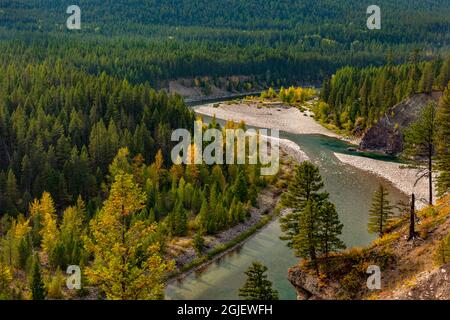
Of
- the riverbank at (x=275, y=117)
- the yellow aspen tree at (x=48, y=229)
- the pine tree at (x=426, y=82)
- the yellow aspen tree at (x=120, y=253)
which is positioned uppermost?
the pine tree at (x=426, y=82)

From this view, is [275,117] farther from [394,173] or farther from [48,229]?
[48,229]

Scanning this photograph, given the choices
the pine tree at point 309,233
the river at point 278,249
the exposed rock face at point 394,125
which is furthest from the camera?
the exposed rock face at point 394,125

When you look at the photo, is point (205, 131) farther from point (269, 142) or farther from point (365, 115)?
point (365, 115)

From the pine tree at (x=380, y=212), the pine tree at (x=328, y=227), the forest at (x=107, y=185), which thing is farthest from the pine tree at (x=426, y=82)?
the pine tree at (x=328, y=227)

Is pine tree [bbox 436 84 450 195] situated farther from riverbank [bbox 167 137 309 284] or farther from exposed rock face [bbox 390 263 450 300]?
exposed rock face [bbox 390 263 450 300]

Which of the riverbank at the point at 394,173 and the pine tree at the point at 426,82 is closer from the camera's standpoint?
the riverbank at the point at 394,173

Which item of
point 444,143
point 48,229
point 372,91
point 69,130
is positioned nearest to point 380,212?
point 444,143

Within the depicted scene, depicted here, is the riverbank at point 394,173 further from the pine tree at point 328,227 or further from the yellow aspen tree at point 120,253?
the yellow aspen tree at point 120,253

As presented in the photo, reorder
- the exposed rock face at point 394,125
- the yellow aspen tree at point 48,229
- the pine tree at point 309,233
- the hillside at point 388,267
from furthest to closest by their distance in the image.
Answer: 1. the exposed rock face at point 394,125
2. the yellow aspen tree at point 48,229
3. the pine tree at point 309,233
4. the hillside at point 388,267
